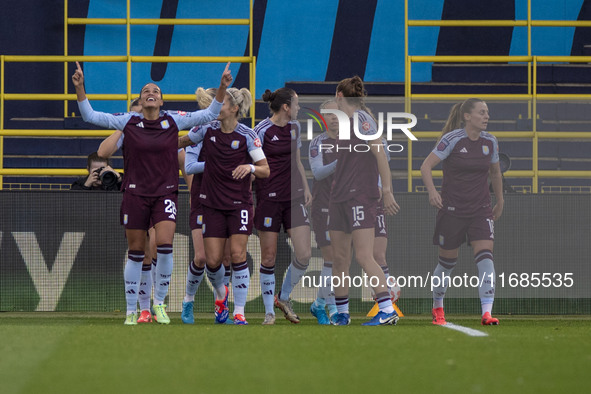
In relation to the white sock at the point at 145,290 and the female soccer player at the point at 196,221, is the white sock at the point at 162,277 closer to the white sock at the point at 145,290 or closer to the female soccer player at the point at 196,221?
the white sock at the point at 145,290

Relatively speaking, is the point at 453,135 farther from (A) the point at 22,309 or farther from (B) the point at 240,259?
(A) the point at 22,309

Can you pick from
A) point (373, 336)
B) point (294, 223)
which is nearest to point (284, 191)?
point (294, 223)

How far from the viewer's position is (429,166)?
8969mm

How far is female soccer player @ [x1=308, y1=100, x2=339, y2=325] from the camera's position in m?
8.70

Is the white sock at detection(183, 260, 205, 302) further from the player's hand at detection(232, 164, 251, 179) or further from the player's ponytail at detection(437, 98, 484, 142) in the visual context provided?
the player's ponytail at detection(437, 98, 484, 142)

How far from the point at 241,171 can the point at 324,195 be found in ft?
3.79

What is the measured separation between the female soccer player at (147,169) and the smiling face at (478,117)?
223cm

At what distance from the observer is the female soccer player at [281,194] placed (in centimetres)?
875

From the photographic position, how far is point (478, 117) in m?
8.90

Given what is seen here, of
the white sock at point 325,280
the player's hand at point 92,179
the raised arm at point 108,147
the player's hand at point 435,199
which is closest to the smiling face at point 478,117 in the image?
the player's hand at point 435,199

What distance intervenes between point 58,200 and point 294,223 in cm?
344

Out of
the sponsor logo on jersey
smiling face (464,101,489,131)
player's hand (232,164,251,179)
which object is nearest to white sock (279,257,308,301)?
player's hand (232,164,251,179)

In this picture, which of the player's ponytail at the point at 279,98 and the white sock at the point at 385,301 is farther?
the player's ponytail at the point at 279,98

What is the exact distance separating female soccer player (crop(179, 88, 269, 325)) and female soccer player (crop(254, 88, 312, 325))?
1.12 ft
